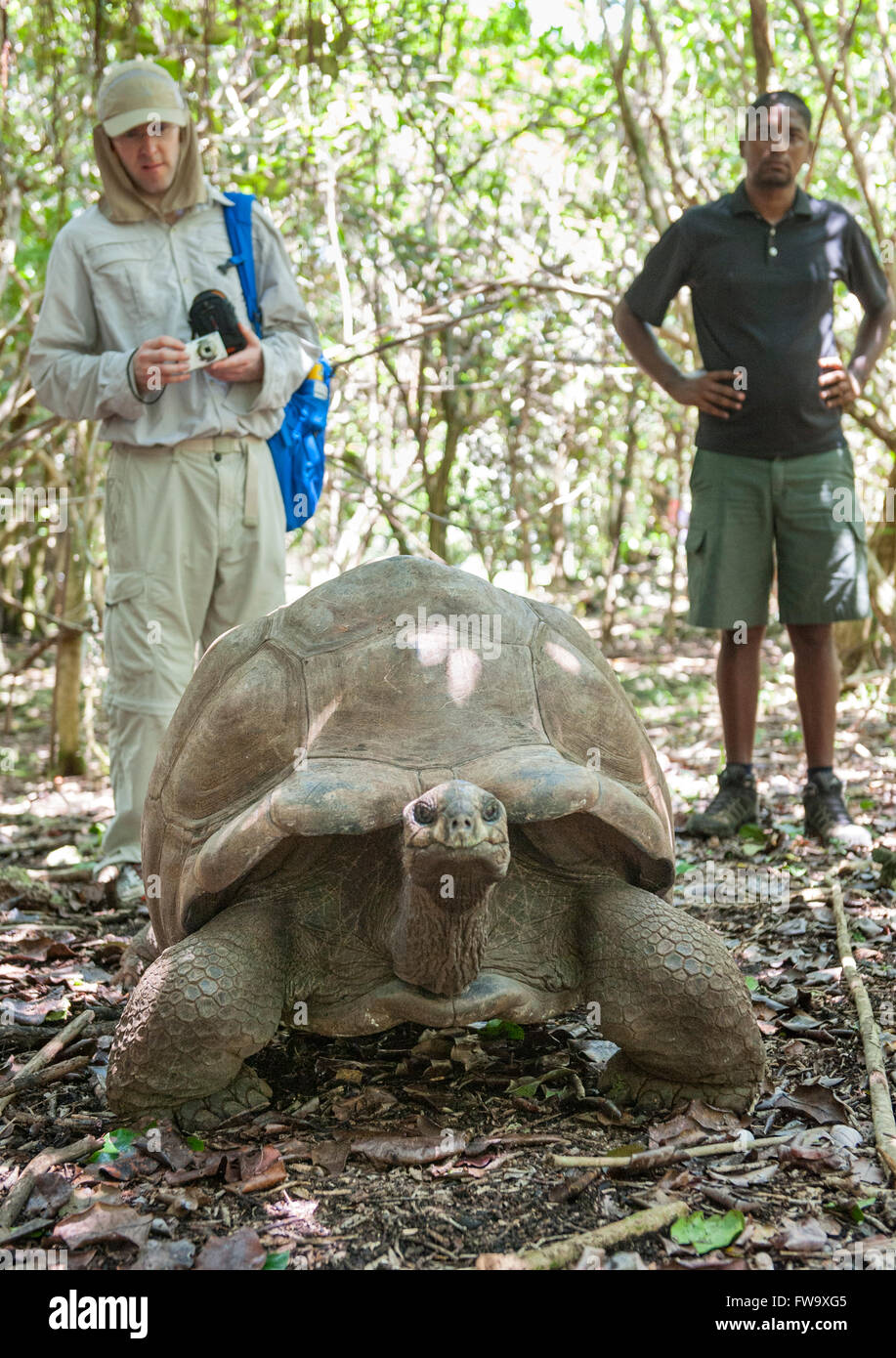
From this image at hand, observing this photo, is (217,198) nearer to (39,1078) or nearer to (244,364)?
(244,364)

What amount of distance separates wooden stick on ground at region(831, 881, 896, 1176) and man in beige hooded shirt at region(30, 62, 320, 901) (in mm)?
2000

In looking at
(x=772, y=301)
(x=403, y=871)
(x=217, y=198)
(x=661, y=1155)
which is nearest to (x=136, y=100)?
(x=217, y=198)

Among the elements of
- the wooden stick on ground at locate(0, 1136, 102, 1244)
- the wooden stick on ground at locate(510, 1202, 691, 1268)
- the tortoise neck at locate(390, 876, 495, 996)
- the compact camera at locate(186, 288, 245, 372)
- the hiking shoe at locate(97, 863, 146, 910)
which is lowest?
the hiking shoe at locate(97, 863, 146, 910)

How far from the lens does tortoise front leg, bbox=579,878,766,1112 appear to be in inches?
89.3

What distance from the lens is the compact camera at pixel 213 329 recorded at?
3.63 m

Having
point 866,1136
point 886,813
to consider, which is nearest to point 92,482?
point 886,813

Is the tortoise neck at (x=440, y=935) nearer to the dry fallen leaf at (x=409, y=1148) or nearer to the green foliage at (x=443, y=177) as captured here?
the dry fallen leaf at (x=409, y=1148)

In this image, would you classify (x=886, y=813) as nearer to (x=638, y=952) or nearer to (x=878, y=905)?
(x=878, y=905)

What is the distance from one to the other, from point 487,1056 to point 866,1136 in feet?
2.60

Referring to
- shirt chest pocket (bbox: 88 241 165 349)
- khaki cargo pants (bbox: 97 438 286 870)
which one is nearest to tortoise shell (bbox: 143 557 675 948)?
khaki cargo pants (bbox: 97 438 286 870)

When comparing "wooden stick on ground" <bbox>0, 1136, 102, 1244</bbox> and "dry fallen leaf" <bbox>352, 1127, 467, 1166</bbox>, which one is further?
"dry fallen leaf" <bbox>352, 1127, 467, 1166</bbox>

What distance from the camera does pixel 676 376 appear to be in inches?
171

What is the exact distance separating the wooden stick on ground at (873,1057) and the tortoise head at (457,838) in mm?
834

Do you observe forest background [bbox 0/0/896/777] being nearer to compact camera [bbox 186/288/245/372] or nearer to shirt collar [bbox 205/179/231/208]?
shirt collar [bbox 205/179/231/208]
